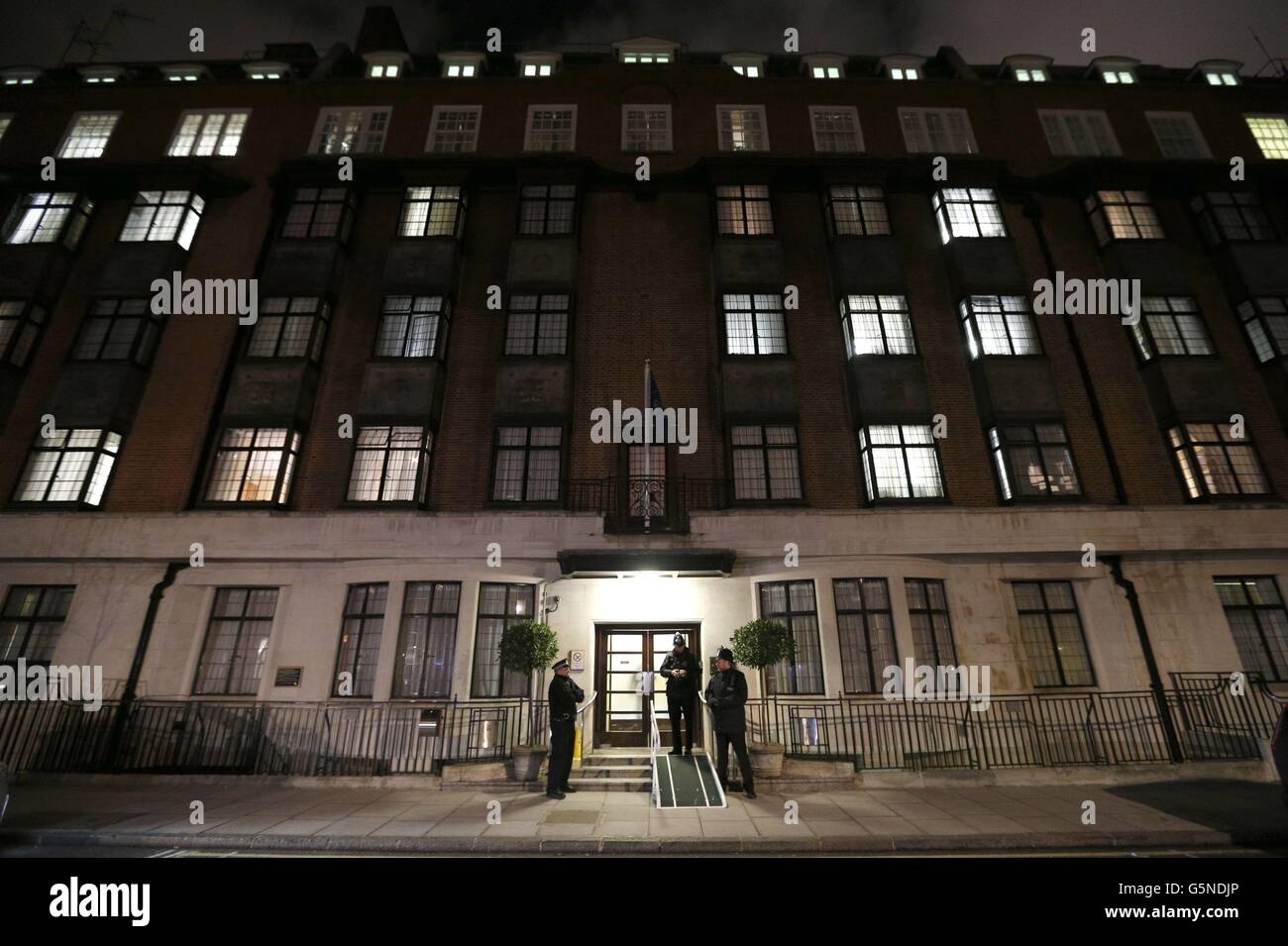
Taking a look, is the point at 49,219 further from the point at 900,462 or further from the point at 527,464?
the point at 900,462

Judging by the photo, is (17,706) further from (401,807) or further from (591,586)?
(591,586)

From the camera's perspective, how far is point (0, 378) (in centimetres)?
1616

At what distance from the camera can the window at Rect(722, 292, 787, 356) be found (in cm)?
1720

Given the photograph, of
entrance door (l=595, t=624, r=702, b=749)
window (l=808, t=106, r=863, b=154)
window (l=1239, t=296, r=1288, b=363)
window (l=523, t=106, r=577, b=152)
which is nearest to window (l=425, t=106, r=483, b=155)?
window (l=523, t=106, r=577, b=152)

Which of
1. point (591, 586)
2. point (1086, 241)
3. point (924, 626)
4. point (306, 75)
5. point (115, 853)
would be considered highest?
point (306, 75)

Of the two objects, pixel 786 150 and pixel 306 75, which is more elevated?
pixel 306 75

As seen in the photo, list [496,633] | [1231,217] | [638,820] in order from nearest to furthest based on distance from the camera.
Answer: [638,820] → [496,633] → [1231,217]

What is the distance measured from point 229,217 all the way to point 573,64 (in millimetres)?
14678

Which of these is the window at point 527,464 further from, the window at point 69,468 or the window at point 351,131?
the window at point 351,131

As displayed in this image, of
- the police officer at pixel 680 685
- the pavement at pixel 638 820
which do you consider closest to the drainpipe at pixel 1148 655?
the pavement at pixel 638 820

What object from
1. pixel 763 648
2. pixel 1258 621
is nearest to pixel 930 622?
pixel 763 648

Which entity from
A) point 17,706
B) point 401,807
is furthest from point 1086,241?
point 17,706

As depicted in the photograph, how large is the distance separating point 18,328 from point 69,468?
16.9 ft

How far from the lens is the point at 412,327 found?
17.3 metres
